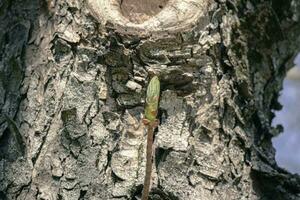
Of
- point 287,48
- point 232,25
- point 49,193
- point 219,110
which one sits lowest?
point 49,193

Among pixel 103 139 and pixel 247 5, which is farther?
pixel 247 5

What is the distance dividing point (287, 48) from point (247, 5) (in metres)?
0.21

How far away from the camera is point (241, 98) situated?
3.88 feet

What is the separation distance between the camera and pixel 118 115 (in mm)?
1076

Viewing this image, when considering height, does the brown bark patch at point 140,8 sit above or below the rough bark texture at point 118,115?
above

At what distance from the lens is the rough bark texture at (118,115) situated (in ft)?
3.43

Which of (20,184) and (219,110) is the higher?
(219,110)

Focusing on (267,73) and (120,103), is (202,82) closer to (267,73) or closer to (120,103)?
(120,103)

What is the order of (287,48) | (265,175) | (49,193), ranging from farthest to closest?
(287,48) < (265,175) < (49,193)

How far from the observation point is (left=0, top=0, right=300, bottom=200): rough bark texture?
105 cm

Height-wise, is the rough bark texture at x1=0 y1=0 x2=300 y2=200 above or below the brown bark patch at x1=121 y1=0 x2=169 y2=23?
below

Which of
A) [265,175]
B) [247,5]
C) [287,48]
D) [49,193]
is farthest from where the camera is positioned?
[287,48]

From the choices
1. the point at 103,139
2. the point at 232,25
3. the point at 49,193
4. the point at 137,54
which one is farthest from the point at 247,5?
the point at 49,193

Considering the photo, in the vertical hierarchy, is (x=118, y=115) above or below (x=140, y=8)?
below
